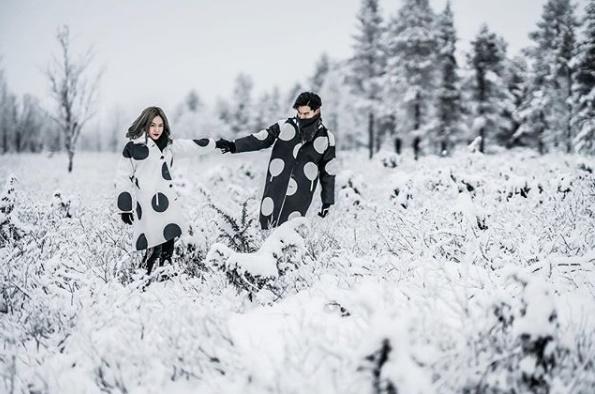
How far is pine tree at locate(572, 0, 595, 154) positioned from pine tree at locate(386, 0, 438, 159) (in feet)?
21.5

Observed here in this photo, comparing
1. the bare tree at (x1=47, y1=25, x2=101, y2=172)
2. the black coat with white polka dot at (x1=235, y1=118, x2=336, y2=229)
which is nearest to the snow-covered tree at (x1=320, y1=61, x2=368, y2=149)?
the bare tree at (x1=47, y1=25, x2=101, y2=172)

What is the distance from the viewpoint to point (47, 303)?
251 cm

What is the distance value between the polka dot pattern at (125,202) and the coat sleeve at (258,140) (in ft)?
3.45

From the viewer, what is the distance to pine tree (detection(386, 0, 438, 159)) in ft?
68.5

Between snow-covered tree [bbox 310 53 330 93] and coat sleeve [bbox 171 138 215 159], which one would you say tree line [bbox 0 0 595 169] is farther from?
coat sleeve [bbox 171 138 215 159]

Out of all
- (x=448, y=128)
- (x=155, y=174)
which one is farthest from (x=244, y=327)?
(x=448, y=128)

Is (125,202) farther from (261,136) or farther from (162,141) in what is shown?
(261,136)

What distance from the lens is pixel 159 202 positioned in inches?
129

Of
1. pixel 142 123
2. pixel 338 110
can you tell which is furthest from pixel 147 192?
pixel 338 110

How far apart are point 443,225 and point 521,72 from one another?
2715 centimetres

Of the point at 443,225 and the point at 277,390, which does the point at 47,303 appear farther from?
the point at 443,225

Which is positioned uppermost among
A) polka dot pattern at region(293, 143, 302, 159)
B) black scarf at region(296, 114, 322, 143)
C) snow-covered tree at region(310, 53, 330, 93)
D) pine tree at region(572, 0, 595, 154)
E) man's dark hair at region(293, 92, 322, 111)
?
snow-covered tree at region(310, 53, 330, 93)

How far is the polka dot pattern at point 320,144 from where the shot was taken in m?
3.60

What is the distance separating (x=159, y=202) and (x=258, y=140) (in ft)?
3.47
